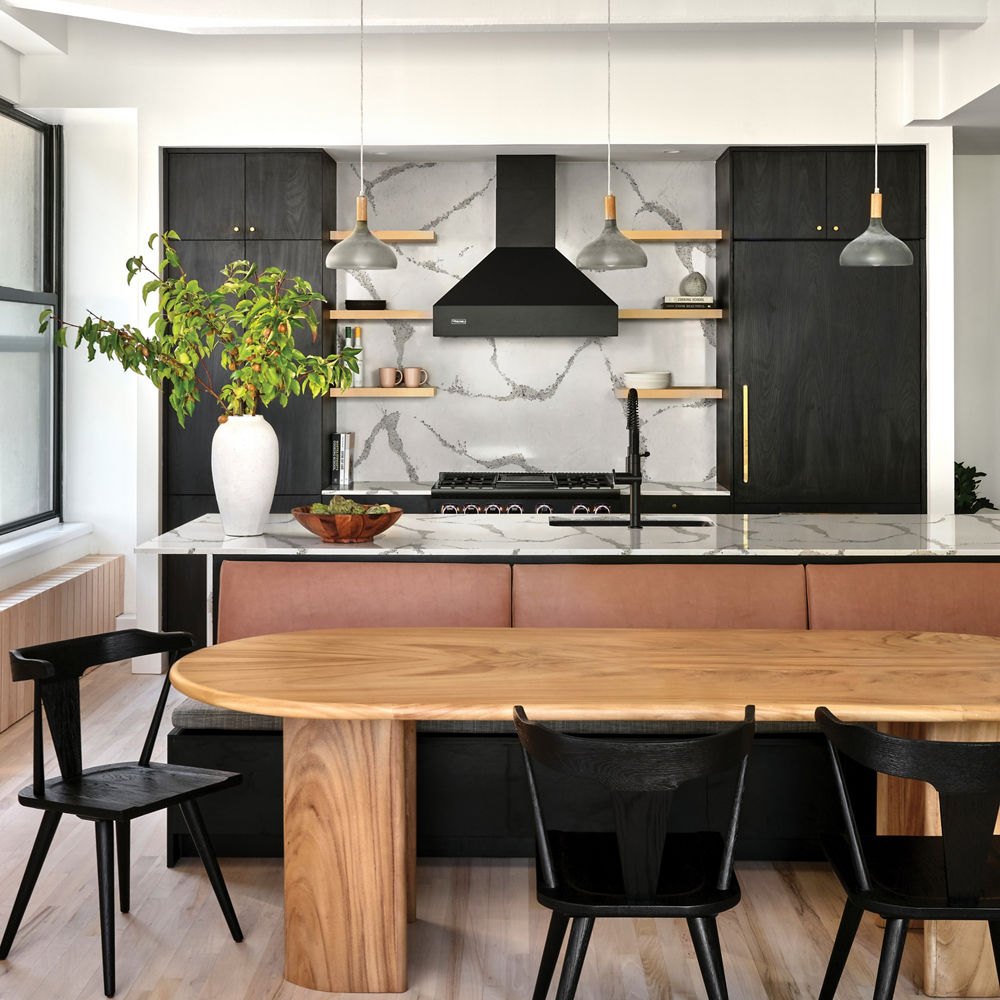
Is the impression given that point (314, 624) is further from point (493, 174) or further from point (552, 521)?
point (493, 174)

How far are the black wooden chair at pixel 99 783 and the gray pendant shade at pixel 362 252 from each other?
1570 millimetres

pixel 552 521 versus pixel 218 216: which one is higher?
pixel 218 216

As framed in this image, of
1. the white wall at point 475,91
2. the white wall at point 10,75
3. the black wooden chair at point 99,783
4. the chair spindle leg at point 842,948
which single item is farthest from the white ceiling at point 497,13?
the chair spindle leg at point 842,948

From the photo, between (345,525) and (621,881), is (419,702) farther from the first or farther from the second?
(345,525)

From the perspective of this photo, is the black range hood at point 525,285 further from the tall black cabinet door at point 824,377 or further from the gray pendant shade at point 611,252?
the gray pendant shade at point 611,252

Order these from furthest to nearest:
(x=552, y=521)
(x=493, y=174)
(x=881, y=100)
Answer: (x=493, y=174)
(x=881, y=100)
(x=552, y=521)

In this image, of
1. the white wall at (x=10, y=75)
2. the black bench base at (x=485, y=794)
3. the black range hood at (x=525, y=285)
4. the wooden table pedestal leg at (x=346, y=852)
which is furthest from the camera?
the black range hood at (x=525, y=285)

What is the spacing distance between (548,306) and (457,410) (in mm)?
851

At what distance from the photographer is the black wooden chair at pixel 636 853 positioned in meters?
1.80

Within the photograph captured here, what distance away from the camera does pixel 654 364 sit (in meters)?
6.07

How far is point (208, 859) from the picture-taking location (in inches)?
102

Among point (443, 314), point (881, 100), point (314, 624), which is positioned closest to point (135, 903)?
point (314, 624)

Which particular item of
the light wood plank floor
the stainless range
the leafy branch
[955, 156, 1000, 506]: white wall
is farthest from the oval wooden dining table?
[955, 156, 1000, 506]: white wall

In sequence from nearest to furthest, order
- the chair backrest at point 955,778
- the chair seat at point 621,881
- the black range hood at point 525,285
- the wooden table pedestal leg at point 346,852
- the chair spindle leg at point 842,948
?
1. the chair backrest at point 955,778
2. the chair seat at point 621,881
3. the chair spindle leg at point 842,948
4. the wooden table pedestal leg at point 346,852
5. the black range hood at point 525,285
